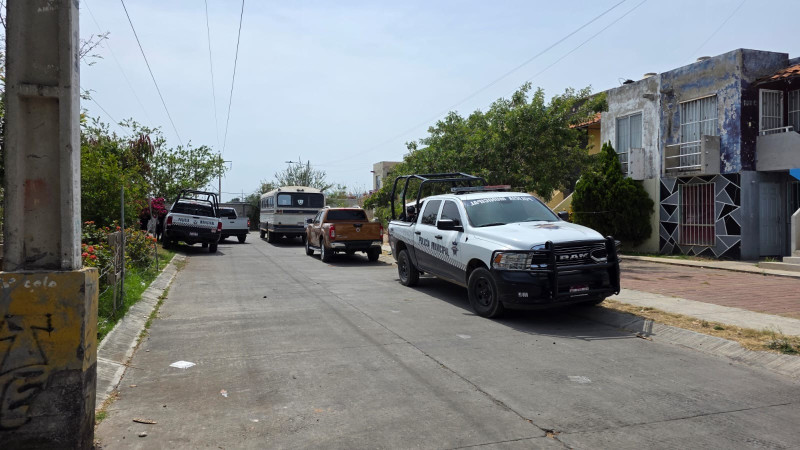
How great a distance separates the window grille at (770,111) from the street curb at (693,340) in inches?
458

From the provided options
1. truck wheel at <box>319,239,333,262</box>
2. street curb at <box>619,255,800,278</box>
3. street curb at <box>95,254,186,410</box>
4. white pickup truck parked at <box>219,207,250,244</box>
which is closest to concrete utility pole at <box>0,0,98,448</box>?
street curb at <box>95,254,186,410</box>

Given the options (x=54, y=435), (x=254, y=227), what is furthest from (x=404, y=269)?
(x=254, y=227)

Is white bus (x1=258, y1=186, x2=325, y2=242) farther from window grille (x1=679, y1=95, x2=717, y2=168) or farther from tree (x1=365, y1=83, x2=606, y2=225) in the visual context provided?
window grille (x1=679, y1=95, x2=717, y2=168)

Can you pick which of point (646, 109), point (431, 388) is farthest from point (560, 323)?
point (646, 109)

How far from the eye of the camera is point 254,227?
53.9 meters

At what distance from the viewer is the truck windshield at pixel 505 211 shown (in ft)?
31.0

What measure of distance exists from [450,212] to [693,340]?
4614 mm

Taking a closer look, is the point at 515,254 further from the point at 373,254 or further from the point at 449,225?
the point at 373,254

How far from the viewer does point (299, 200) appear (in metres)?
28.2

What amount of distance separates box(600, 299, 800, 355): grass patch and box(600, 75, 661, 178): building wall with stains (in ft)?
41.4

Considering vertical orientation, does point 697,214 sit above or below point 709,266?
above

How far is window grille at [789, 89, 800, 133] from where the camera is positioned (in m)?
16.4

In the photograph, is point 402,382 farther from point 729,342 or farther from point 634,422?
point 729,342

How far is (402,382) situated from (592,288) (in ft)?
12.7
